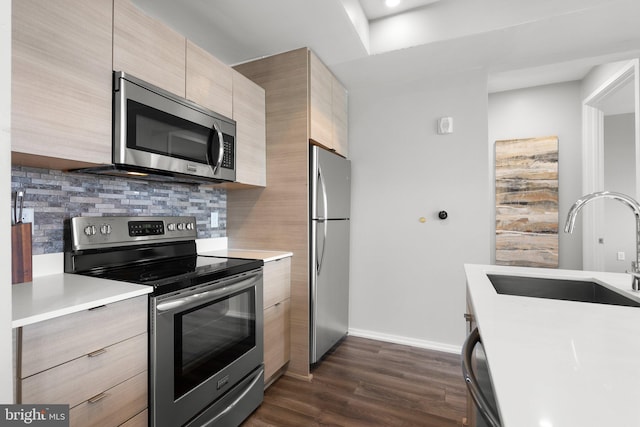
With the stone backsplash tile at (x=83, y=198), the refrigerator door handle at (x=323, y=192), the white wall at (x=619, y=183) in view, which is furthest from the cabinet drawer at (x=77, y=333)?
the white wall at (x=619, y=183)

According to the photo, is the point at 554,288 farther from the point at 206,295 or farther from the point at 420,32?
the point at 420,32

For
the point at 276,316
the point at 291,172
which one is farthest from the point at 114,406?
the point at 291,172

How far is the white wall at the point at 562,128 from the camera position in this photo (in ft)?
10.1

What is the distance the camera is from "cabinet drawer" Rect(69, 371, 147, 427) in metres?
1.03

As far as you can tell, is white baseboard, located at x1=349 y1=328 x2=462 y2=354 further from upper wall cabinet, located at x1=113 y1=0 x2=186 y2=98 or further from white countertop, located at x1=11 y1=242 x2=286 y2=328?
upper wall cabinet, located at x1=113 y1=0 x2=186 y2=98

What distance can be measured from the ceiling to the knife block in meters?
1.45

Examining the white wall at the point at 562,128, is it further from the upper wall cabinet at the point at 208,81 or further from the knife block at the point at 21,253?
the knife block at the point at 21,253

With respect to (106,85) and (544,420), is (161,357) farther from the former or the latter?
(544,420)

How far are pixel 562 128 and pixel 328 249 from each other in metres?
2.72

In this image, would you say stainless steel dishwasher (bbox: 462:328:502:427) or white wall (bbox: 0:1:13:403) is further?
white wall (bbox: 0:1:13:403)

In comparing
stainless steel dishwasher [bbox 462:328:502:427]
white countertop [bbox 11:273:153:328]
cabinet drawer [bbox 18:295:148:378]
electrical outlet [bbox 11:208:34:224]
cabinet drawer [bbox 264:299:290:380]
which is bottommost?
cabinet drawer [bbox 264:299:290:380]

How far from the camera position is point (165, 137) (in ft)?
5.26

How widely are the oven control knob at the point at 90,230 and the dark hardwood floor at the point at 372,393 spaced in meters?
1.32

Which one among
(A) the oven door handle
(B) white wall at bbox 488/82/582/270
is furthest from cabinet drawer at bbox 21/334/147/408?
(B) white wall at bbox 488/82/582/270
